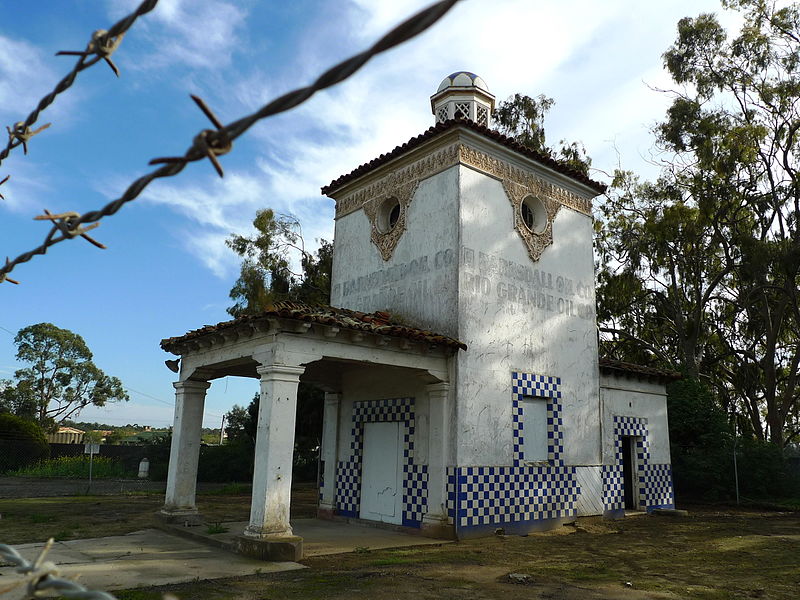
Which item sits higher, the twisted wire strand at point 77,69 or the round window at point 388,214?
the round window at point 388,214

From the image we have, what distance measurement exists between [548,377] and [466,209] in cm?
362

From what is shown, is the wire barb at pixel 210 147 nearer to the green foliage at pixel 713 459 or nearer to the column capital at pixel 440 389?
the column capital at pixel 440 389

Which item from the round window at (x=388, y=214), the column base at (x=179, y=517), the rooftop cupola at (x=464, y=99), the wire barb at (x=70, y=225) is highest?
the rooftop cupola at (x=464, y=99)

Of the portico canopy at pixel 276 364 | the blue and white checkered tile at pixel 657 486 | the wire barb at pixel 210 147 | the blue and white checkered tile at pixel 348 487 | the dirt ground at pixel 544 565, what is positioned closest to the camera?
the wire barb at pixel 210 147

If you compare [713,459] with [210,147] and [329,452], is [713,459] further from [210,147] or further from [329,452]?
[210,147]

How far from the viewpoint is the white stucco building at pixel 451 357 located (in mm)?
9391

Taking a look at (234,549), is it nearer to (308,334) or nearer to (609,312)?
(308,334)

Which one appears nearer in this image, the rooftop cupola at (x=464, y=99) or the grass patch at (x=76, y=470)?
the rooftop cupola at (x=464, y=99)

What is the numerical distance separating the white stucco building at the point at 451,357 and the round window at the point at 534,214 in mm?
37

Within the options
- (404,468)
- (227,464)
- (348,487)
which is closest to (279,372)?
(404,468)

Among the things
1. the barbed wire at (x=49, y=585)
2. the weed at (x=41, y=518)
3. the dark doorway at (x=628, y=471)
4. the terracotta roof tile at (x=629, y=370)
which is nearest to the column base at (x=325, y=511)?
the weed at (x=41, y=518)

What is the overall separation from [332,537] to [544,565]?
3470 millimetres

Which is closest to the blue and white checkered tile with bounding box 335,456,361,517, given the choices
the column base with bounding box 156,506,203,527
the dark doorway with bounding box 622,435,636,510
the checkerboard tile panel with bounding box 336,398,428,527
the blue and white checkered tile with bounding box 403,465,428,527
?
the checkerboard tile panel with bounding box 336,398,428,527

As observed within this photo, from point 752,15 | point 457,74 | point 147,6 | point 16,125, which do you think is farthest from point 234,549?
point 752,15
